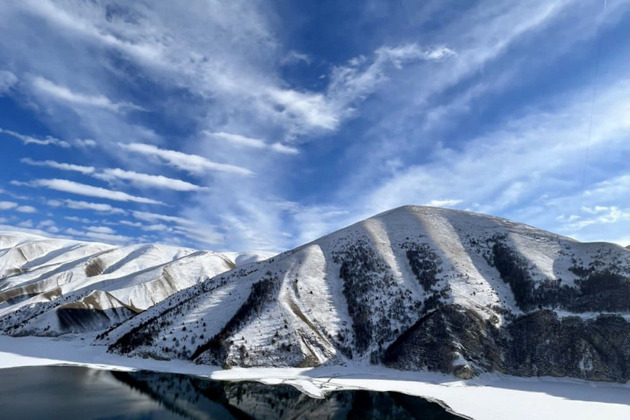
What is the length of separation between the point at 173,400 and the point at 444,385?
3559cm

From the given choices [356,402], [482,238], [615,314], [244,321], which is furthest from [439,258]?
[356,402]

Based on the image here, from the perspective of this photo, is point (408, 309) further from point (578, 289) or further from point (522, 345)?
point (578, 289)

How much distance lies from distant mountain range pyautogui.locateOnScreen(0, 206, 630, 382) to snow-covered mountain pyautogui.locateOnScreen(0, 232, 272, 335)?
67 cm

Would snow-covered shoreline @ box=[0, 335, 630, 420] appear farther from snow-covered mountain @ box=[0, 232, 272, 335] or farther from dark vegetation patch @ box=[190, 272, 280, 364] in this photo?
snow-covered mountain @ box=[0, 232, 272, 335]

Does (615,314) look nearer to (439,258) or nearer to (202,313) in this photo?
(439,258)

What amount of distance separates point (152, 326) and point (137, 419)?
4286cm

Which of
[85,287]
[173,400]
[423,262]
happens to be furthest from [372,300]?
[85,287]

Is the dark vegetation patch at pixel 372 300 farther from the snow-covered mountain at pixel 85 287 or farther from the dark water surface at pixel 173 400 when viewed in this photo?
the snow-covered mountain at pixel 85 287

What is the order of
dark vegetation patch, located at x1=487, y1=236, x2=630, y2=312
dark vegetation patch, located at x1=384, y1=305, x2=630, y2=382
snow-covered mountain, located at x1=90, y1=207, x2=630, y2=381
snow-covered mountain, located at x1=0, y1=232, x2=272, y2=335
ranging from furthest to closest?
snow-covered mountain, located at x1=0, y1=232, x2=272, y2=335 → dark vegetation patch, located at x1=487, y1=236, x2=630, y2=312 → snow-covered mountain, located at x1=90, y1=207, x2=630, y2=381 → dark vegetation patch, located at x1=384, y1=305, x2=630, y2=382

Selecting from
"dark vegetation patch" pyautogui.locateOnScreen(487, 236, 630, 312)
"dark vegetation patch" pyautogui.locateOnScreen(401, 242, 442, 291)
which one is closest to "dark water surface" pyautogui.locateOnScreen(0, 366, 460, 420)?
"dark vegetation patch" pyautogui.locateOnScreen(401, 242, 442, 291)

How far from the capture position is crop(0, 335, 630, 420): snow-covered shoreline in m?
41.3

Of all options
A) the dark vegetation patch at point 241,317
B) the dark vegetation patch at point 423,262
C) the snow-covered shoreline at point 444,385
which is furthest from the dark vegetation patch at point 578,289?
the dark vegetation patch at point 241,317

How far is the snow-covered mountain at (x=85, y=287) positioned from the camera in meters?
100

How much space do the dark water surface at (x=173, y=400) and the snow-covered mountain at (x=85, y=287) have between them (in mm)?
53447
